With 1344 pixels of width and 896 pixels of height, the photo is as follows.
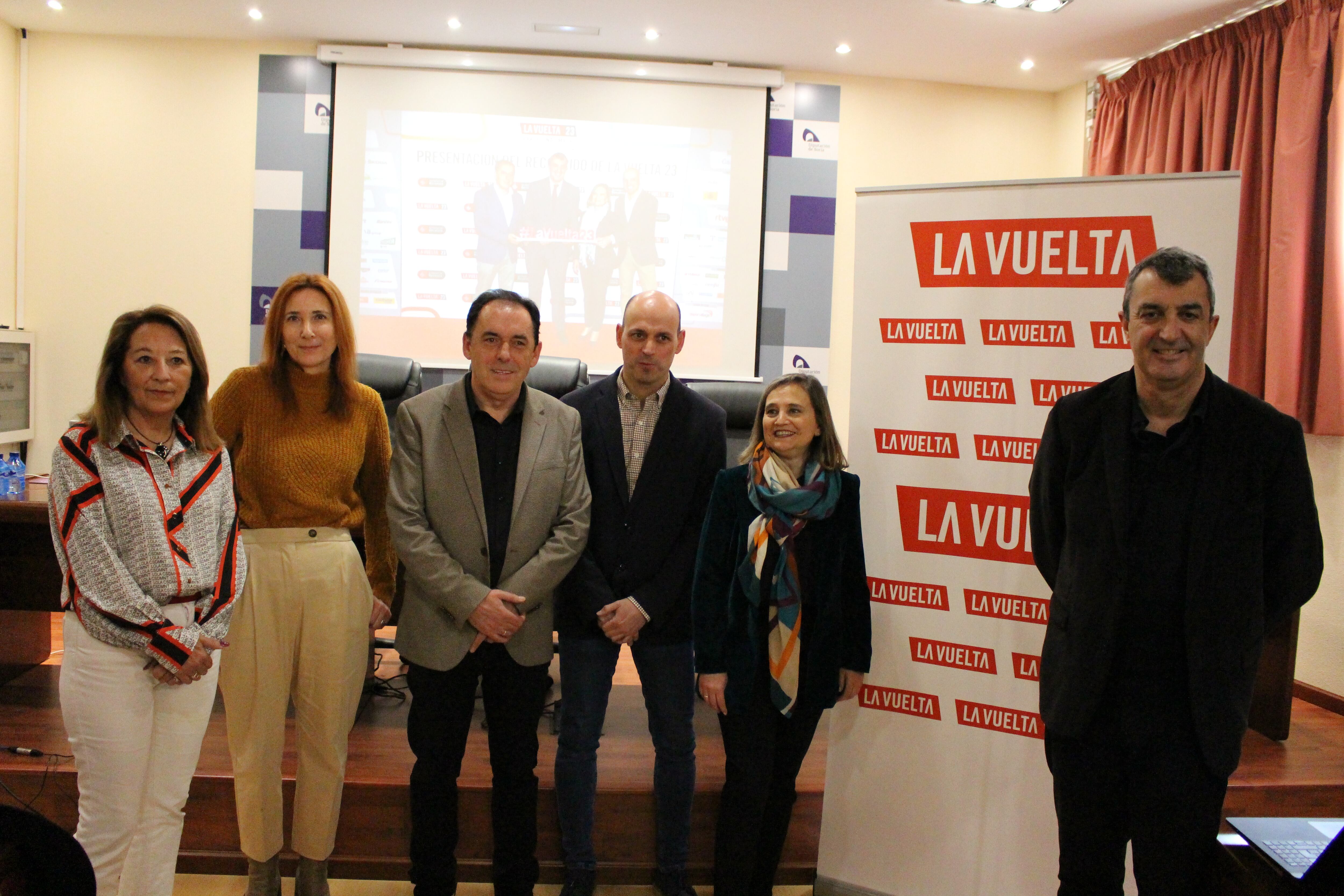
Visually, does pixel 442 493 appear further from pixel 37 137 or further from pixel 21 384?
pixel 37 137

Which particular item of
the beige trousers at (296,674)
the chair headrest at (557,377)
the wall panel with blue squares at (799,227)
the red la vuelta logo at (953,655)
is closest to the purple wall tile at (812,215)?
the wall panel with blue squares at (799,227)

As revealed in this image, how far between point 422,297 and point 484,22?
5.13 feet

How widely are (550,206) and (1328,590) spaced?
4339 mm

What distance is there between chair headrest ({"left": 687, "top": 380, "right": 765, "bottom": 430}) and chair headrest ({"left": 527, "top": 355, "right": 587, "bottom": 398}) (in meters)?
0.54

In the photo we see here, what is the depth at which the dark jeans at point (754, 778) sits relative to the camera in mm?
1902

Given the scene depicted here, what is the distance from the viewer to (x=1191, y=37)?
432cm

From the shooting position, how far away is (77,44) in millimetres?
4895

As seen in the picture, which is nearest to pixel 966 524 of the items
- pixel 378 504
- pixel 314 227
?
pixel 378 504

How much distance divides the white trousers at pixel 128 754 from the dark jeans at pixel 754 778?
1130 millimetres

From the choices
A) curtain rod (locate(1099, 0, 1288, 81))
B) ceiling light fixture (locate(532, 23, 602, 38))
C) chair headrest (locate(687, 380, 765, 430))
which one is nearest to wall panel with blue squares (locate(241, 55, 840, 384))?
ceiling light fixture (locate(532, 23, 602, 38))

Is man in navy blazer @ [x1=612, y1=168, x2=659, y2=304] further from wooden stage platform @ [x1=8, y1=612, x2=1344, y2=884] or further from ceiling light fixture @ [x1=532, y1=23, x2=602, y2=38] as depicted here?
wooden stage platform @ [x1=8, y1=612, x2=1344, y2=884]

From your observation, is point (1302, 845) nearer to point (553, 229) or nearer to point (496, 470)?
point (496, 470)

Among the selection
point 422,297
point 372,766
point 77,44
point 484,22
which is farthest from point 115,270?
point 372,766

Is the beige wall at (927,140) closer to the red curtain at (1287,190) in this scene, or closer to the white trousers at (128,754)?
the red curtain at (1287,190)
